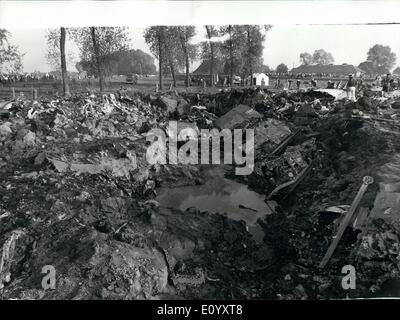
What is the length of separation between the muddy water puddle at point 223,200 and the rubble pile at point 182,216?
24 centimetres

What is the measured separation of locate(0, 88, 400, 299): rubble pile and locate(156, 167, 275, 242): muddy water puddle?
0.24 m

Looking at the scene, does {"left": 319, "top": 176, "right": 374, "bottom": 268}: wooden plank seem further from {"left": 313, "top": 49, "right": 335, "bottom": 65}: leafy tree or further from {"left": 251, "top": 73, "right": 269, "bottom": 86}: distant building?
{"left": 251, "top": 73, "right": 269, "bottom": 86}: distant building

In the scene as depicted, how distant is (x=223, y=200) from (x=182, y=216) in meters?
1.97

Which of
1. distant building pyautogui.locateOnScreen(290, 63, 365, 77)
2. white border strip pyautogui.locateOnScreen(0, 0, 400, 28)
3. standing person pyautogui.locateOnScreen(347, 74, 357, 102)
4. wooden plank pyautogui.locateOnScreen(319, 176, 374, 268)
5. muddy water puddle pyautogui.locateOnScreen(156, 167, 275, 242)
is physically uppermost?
white border strip pyautogui.locateOnScreen(0, 0, 400, 28)

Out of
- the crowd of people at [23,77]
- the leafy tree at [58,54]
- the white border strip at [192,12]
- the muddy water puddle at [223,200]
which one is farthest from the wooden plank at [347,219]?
the crowd of people at [23,77]

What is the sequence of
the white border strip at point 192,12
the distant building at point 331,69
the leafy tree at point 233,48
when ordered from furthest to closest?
the distant building at point 331,69 < the leafy tree at point 233,48 < the white border strip at point 192,12

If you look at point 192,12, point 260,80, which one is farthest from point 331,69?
point 192,12

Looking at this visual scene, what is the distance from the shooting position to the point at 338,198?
6.90m

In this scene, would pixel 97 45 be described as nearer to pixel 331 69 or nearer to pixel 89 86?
pixel 89 86

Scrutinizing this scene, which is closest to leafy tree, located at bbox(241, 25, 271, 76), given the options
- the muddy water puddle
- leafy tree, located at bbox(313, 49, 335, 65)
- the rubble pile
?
leafy tree, located at bbox(313, 49, 335, 65)

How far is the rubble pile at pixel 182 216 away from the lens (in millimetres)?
5223

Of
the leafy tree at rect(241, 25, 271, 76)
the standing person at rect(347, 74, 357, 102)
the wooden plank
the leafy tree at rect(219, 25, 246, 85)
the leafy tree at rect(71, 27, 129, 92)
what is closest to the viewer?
the wooden plank

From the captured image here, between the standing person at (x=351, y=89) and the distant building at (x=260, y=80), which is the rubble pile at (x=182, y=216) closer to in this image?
the standing person at (x=351, y=89)

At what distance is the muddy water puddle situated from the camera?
26.0 feet
